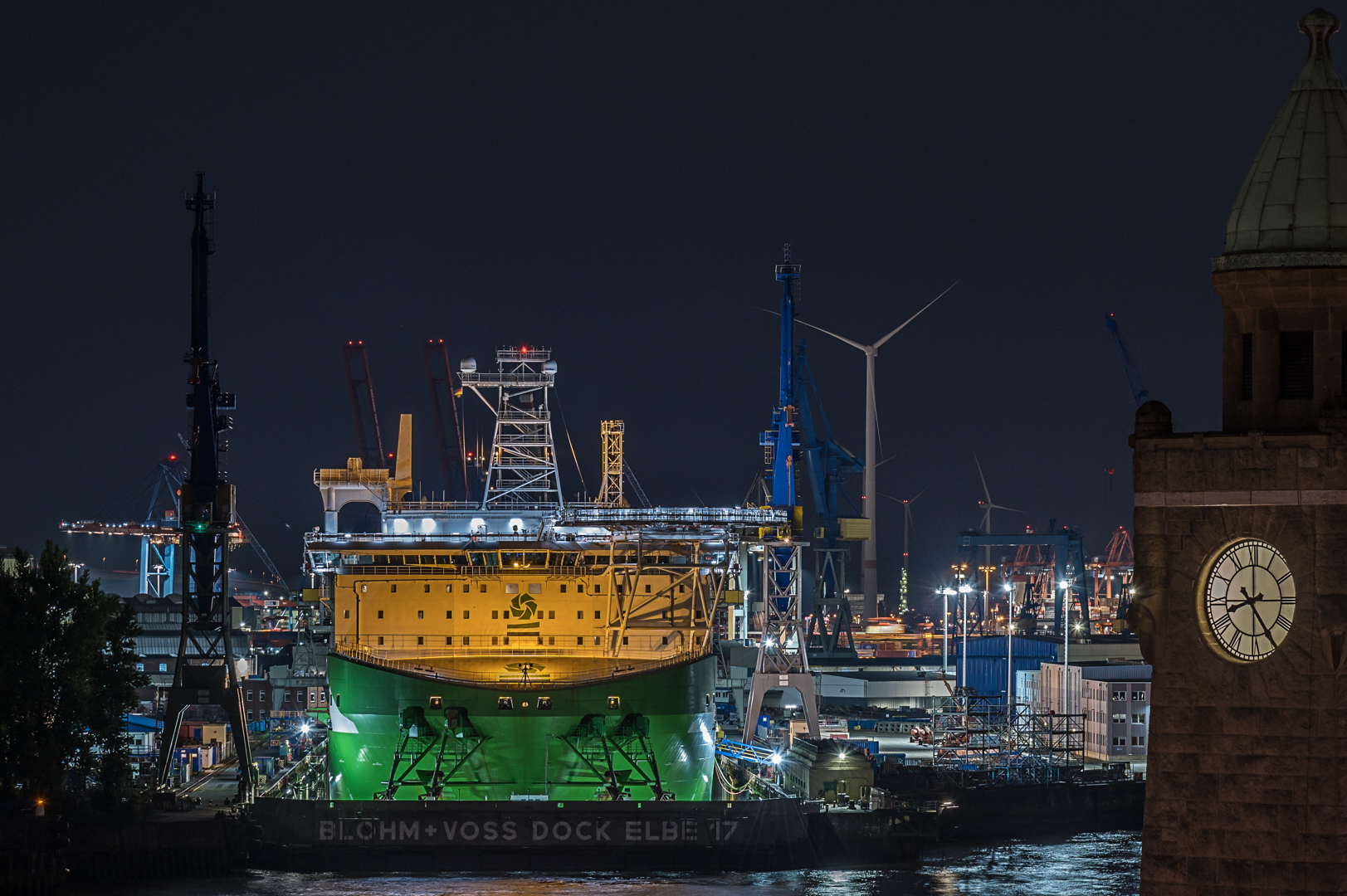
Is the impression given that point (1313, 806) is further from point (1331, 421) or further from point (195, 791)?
point (195, 791)

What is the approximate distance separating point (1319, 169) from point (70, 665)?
7025 cm

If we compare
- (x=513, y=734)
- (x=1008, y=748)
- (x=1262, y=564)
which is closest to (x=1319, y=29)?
(x=1262, y=564)

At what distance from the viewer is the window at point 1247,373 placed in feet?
59.4

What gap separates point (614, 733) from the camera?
73.4 m

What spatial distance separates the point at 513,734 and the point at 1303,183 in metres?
57.3

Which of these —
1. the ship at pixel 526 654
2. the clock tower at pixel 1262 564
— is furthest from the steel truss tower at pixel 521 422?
the clock tower at pixel 1262 564

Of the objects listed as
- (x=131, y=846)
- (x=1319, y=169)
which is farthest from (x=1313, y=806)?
(x=131, y=846)

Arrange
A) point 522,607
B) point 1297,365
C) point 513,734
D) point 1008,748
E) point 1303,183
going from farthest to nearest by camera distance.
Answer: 1. point 1008,748
2. point 522,607
3. point 513,734
4. point 1303,183
5. point 1297,365

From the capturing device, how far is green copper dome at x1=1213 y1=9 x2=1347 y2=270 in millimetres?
17922

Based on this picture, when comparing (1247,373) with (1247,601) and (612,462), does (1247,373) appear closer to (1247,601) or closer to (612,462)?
(1247,601)

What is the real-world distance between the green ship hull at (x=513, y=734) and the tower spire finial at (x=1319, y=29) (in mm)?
56156

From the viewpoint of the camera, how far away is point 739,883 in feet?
241

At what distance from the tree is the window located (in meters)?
67.8

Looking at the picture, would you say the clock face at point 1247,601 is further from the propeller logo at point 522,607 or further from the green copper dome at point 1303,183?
the propeller logo at point 522,607
